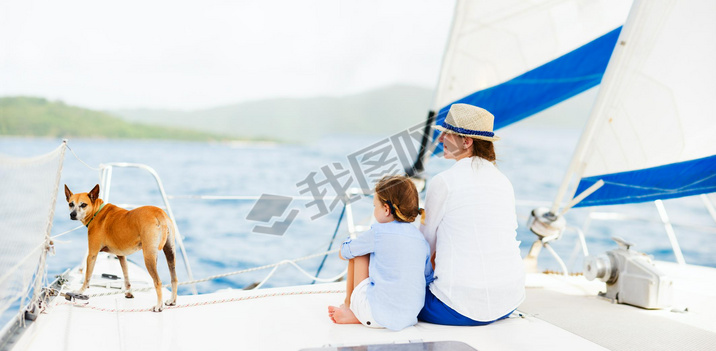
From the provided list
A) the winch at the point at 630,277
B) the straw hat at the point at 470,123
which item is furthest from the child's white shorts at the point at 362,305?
the winch at the point at 630,277

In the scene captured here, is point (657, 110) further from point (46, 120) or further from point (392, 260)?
point (46, 120)

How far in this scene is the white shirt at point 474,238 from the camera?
2035mm

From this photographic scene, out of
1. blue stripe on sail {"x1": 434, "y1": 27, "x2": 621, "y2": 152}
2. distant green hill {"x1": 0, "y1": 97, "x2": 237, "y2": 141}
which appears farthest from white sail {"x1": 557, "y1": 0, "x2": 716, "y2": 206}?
distant green hill {"x1": 0, "y1": 97, "x2": 237, "y2": 141}

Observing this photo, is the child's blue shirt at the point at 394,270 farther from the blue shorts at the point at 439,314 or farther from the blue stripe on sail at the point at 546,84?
the blue stripe on sail at the point at 546,84

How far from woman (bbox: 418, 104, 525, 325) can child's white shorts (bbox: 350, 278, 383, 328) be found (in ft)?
0.75

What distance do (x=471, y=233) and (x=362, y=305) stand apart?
1.54ft

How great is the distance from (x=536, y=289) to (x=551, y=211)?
1.68ft

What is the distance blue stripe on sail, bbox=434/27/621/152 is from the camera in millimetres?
3777

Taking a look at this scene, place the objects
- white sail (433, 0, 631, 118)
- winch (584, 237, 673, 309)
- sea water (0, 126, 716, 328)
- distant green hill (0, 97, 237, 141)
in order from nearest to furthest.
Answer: winch (584, 237, 673, 309) < white sail (433, 0, 631, 118) < sea water (0, 126, 716, 328) < distant green hill (0, 97, 237, 141)

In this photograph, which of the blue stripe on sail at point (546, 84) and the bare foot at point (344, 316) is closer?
the bare foot at point (344, 316)

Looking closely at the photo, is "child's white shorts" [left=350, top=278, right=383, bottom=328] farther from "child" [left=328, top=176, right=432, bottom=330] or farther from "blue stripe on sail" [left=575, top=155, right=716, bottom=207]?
"blue stripe on sail" [left=575, top=155, right=716, bottom=207]

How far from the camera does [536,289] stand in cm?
299

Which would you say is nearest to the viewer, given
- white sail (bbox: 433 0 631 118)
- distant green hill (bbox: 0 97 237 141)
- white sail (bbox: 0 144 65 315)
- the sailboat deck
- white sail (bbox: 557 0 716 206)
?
white sail (bbox: 0 144 65 315)

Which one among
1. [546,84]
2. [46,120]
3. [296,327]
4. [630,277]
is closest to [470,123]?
[296,327]
